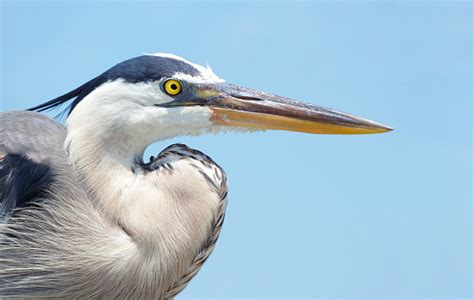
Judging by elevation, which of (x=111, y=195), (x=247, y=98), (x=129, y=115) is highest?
(x=247, y=98)

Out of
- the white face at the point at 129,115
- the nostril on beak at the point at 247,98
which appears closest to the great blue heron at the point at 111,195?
the white face at the point at 129,115

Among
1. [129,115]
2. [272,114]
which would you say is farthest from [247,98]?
[129,115]

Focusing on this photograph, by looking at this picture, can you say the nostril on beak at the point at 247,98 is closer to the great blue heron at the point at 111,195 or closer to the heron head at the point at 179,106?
the heron head at the point at 179,106

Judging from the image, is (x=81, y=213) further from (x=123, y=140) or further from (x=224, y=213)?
(x=224, y=213)

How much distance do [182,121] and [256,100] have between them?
1.19 feet

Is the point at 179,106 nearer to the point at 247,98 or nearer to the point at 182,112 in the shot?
the point at 182,112

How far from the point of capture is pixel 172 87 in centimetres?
379

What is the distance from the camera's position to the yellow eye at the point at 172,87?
378cm

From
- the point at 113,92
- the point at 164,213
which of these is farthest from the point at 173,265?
the point at 113,92

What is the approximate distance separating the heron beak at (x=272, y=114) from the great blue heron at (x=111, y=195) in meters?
0.10

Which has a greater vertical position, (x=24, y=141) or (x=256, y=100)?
(x=256, y=100)

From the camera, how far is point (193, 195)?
377cm

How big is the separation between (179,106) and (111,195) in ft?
1.55

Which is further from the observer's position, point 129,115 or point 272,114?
point 272,114
